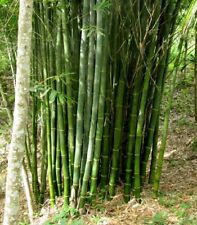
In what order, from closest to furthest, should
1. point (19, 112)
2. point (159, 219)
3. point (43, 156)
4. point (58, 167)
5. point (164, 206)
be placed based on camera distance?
1. point (19, 112)
2. point (159, 219)
3. point (164, 206)
4. point (58, 167)
5. point (43, 156)

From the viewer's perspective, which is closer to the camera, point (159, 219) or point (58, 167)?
point (159, 219)

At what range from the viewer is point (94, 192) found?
3.13m

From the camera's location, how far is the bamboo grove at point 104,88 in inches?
118

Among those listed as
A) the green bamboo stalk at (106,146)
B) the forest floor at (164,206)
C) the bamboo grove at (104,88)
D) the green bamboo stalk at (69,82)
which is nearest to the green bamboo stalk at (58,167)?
the bamboo grove at (104,88)

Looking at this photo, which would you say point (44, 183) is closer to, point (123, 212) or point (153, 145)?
point (123, 212)

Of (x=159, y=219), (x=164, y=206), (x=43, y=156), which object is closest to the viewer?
(x=159, y=219)

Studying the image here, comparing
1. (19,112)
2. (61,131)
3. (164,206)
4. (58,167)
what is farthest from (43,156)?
(19,112)

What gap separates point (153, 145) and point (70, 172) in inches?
32.1

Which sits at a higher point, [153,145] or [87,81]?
[87,81]

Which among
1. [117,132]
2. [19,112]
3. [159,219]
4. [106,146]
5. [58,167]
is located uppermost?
[19,112]

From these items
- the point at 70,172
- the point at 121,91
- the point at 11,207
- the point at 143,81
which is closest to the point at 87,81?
the point at 121,91

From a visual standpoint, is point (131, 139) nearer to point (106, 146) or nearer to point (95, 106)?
point (106, 146)

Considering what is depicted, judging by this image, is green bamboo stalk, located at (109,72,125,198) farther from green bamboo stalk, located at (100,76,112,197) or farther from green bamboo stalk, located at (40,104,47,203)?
green bamboo stalk, located at (40,104,47,203)

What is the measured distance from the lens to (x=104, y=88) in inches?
117
